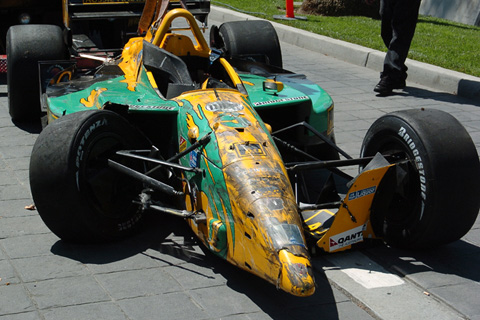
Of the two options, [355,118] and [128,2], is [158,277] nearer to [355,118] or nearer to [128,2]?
[355,118]

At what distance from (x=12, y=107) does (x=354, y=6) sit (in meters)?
9.35

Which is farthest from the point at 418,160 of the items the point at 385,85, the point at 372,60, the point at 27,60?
the point at 372,60

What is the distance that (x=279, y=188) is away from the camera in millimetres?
4391

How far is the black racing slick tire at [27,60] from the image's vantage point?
7254mm

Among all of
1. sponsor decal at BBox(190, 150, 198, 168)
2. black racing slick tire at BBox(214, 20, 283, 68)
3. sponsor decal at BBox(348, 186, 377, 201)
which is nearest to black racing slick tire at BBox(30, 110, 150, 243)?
sponsor decal at BBox(190, 150, 198, 168)

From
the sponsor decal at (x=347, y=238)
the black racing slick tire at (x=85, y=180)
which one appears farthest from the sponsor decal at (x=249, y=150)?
the black racing slick tire at (x=85, y=180)

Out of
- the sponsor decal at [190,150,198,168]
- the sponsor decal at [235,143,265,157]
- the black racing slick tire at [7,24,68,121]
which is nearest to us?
the sponsor decal at [235,143,265,157]

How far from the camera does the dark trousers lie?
9250mm

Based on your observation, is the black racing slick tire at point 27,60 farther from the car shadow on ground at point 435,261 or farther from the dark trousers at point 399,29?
the dark trousers at point 399,29

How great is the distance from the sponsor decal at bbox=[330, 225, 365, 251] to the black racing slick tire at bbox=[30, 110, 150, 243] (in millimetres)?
1435

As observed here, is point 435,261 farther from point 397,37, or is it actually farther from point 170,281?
point 397,37

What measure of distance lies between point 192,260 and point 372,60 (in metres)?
6.87

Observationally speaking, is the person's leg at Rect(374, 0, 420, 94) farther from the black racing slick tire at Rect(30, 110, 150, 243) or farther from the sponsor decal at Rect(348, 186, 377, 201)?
the black racing slick tire at Rect(30, 110, 150, 243)

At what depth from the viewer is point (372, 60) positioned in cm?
1093
